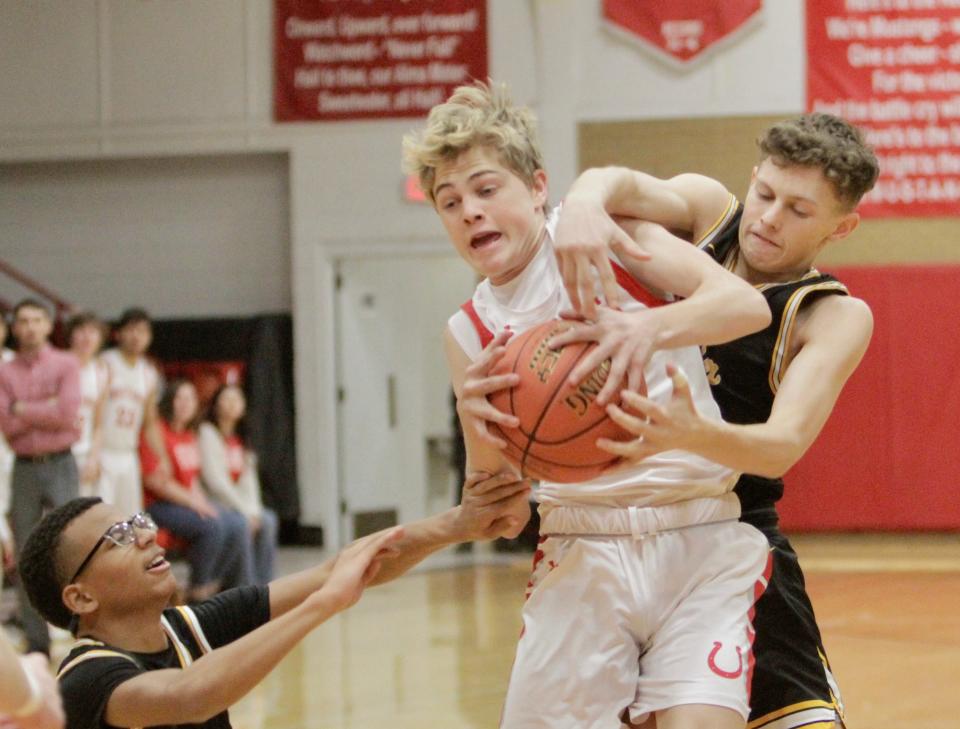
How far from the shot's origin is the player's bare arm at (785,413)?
220 cm

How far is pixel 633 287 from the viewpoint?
8.36 ft

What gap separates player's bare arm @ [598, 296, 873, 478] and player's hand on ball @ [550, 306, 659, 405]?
6 centimetres

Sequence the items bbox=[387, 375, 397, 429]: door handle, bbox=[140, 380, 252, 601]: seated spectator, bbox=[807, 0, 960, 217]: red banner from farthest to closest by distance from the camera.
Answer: bbox=[387, 375, 397, 429]: door handle → bbox=[807, 0, 960, 217]: red banner → bbox=[140, 380, 252, 601]: seated spectator

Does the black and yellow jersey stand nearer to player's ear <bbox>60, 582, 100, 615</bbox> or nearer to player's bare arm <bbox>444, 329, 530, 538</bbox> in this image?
player's bare arm <bbox>444, 329, 530, 538</bbox>

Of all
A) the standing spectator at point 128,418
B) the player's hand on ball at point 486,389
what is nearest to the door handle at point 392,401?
the standing spectator at point 128,418

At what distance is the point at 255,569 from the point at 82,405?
1451mm

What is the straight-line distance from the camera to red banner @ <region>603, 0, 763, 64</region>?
1080 centimetres

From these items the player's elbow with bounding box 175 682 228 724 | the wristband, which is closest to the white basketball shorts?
the player's elbow with bounding box 175 682 228 724

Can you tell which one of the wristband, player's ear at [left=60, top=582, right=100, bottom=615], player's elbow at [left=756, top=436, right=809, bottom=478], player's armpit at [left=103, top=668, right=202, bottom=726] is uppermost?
player's elbow at [left=756, top=436, right=809, bottom=478]

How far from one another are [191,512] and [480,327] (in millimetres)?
5129

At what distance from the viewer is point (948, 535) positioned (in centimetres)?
1045

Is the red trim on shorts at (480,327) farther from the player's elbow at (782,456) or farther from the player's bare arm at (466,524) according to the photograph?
the player's elbow at (782,456)

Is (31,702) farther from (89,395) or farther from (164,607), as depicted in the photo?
(89,395)

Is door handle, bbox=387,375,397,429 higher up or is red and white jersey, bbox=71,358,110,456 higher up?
red and white jersey, bbox=71,358,110,456
